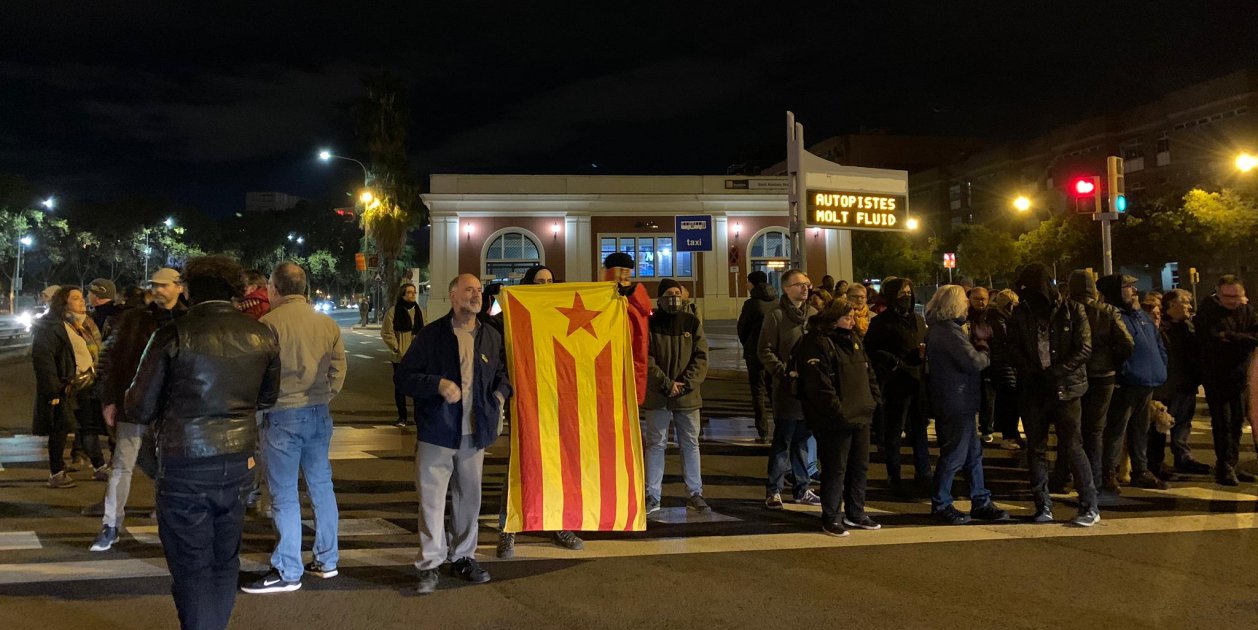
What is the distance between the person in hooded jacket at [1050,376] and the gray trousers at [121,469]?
6514mm

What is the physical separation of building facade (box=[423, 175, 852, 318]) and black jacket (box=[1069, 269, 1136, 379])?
126 feet

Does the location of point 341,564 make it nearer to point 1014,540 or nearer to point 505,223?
point 1014,540

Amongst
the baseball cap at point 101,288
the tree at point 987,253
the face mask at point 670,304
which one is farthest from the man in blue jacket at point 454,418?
the tree at point 987,253

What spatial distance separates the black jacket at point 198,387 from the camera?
3848 mm

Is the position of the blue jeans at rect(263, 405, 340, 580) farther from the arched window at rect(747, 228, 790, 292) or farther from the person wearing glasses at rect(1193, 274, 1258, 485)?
the arched window at rect(747, 228, 790, 292)

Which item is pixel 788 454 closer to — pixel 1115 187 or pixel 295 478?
pixel 295 478

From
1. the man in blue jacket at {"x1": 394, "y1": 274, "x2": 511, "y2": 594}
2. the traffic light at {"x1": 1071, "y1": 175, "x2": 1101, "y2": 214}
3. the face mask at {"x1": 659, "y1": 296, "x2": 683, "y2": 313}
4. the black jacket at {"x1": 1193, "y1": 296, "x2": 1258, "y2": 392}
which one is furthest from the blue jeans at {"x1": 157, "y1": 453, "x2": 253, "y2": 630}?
the traffic light at {"x1": 1071, "y1": 175, "x2": 1101, "y2": 214}

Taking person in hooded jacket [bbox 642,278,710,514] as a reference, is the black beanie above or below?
above

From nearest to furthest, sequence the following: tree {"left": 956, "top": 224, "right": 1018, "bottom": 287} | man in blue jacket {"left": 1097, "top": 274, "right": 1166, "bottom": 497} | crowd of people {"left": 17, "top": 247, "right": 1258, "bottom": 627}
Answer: crowd of people {"left": 17, "top": 247, "right": 1258, "bottom": 627} < man in blue jacket {"left": 1097, "top": 274, "right": 1166, "bottom": 497} < tree {"left": 956, "top": 224, "right": 1018, "bottom": 287}

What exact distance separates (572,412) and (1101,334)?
430 cm

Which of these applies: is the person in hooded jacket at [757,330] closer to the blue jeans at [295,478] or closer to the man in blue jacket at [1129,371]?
the man in blue jacket at [1129,371]

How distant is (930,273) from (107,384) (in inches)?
2495

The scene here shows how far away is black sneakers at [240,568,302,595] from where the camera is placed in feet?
16.5

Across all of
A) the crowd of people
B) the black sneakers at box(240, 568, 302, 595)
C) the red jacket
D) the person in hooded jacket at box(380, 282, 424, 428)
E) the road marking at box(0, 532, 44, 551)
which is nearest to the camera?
the crowd of people
